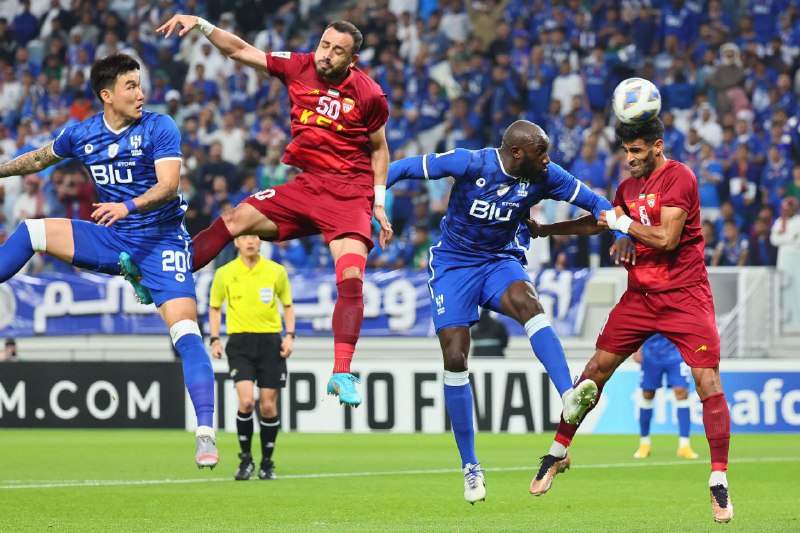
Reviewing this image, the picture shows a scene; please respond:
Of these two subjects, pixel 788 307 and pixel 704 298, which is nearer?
pixel 704 298

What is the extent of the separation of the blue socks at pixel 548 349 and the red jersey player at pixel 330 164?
1.33 m

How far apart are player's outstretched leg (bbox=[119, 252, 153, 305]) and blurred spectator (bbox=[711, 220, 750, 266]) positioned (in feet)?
39.5

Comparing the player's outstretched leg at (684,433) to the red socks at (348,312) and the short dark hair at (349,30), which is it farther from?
the short dark hair at (349,30)

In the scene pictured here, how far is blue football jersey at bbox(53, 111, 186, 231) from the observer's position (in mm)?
9609

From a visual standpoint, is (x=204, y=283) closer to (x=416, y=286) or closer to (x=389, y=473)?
(x=416, y=286)

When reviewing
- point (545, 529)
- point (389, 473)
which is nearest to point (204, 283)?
point (389, 473)

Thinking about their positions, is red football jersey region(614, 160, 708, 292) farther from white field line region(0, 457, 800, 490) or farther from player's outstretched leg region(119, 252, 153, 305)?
white field line region(0, 457, 800, 490)

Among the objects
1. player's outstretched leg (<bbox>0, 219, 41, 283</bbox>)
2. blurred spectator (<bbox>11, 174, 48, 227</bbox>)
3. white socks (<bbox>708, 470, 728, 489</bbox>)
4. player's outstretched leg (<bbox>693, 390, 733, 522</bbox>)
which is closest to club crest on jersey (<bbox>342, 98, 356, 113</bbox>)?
player's outstretched leg (<bbox>0, 219, 41, 283</bbox>)

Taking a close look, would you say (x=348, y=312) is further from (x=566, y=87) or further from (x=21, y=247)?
(x=566, y=87)

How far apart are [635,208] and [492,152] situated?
1260 millimetres

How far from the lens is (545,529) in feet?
32.0

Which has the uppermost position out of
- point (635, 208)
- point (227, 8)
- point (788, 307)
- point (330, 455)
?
point (227, 8)

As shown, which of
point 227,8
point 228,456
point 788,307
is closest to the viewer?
point 228,456

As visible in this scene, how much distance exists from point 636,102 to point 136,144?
349 centimetres
